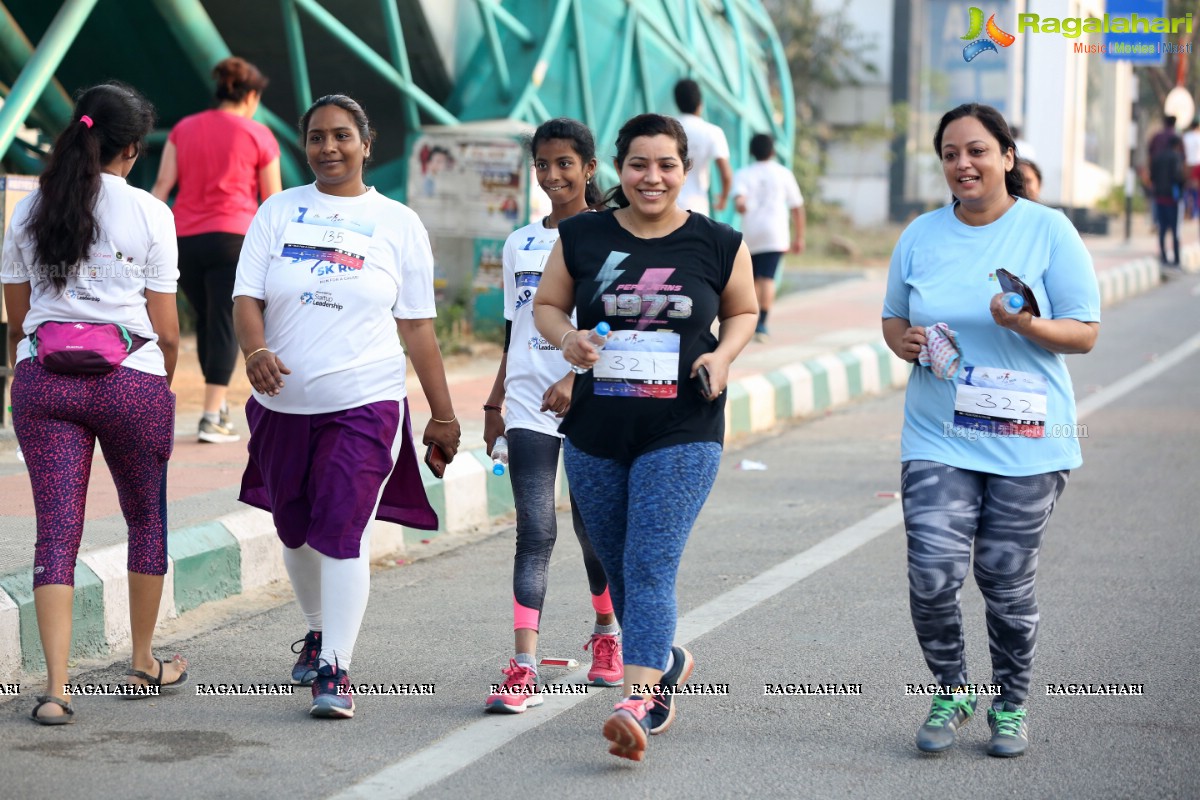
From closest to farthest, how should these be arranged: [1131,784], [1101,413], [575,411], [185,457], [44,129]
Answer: [1131,784] < [575,411] < [185,457] < [1101,413] < [44,129]

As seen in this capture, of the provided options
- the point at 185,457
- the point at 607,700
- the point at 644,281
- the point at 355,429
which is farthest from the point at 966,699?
the point at 185,457

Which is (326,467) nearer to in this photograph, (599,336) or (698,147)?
(599,336)

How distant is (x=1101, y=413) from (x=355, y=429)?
7679 mm

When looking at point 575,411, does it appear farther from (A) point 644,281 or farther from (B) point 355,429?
(B) point 355,429

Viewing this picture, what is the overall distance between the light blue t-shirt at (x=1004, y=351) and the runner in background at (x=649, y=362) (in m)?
0.53

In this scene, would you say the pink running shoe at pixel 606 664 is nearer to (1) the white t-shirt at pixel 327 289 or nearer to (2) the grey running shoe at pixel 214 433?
(1) the white t-shirt at pixel 327 289

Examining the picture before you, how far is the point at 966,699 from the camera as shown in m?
4.33

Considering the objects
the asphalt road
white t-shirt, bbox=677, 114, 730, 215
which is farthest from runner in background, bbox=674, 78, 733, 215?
the asphalt road

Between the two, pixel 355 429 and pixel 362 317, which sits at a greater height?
pixel 362 317

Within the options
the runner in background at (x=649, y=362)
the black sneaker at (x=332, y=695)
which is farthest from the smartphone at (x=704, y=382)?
the black sneaker at (x=332, y=695)

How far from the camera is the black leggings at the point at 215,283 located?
318 inches

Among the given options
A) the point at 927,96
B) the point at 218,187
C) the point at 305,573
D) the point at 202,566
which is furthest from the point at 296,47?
the point at 927,96

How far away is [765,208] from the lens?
1325cm

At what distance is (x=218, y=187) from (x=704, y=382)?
458 cm
